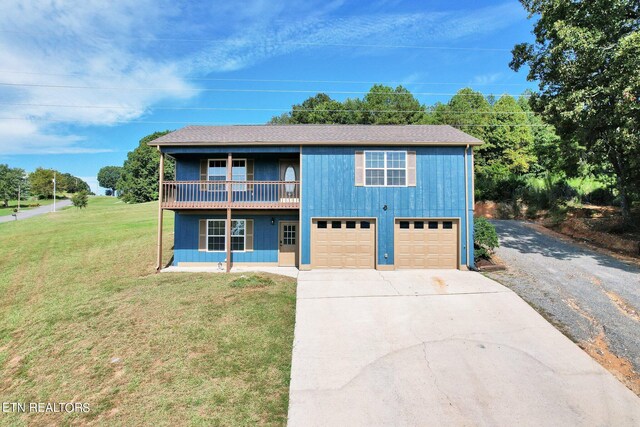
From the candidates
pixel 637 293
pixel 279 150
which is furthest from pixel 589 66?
pixel 279 150

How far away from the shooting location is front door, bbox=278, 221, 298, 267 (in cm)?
1353

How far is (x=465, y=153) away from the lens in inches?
486

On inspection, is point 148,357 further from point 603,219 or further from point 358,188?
point 603,219

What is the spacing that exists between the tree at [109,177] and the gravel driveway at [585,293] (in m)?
151

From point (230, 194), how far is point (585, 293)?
1257 cm

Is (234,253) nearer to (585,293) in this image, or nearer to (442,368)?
(442,368)

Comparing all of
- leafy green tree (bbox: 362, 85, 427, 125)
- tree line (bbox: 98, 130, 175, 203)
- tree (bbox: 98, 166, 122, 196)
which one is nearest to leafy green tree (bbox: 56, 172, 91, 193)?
tree (bbox: 98, 166, 122, 196)

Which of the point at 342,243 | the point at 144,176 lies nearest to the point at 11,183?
the point at 144,176

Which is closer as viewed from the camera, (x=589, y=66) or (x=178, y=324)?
(x=178, y=324)

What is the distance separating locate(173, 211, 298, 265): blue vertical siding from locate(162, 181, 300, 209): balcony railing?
2.74ft

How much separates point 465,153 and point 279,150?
7.73 m

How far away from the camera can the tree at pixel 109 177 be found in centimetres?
12925

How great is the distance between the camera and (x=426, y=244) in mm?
12281

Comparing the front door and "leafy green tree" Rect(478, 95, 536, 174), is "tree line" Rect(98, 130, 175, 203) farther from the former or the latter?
"leafy green tree" Rect(478, 95, 536, 174)
